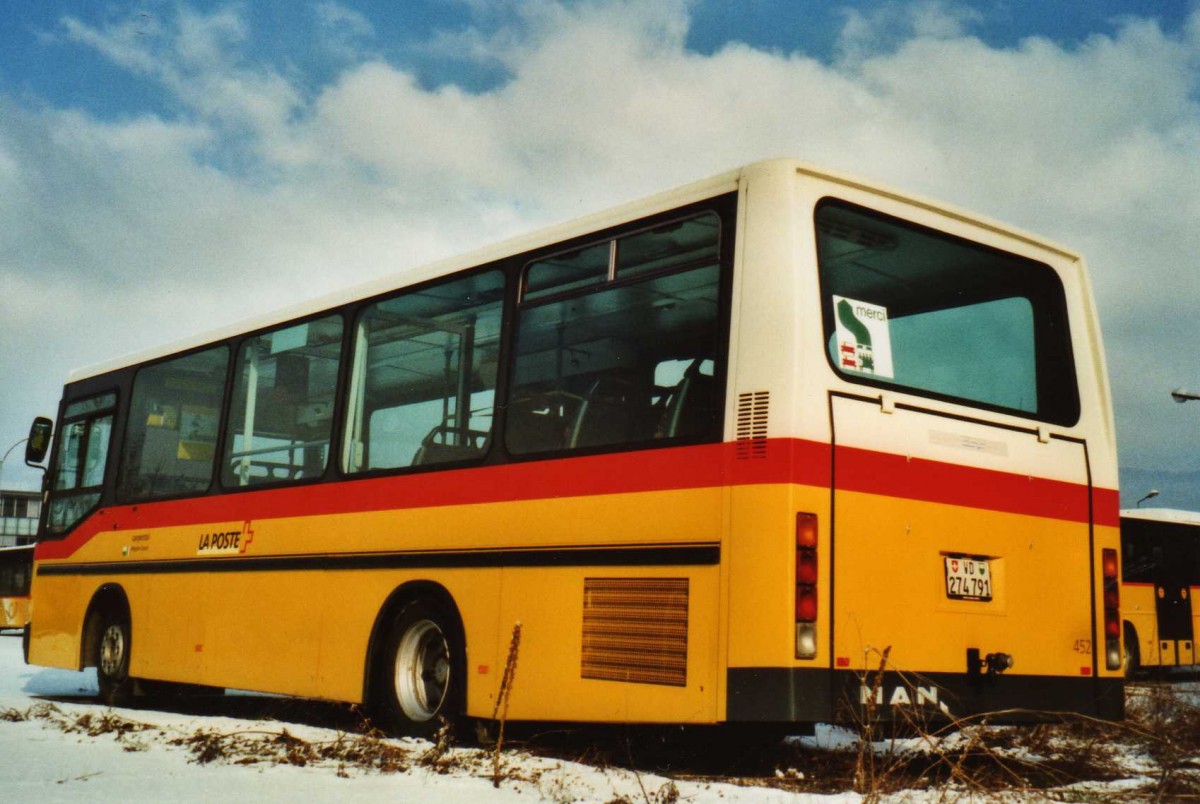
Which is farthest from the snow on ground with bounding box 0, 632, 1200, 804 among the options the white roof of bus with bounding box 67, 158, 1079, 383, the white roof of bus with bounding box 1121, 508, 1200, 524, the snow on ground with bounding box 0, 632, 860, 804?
the white roof of bus with bounding box 1121, 508, 1200, 524

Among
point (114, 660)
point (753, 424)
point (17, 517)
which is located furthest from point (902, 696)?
point (17, 517)

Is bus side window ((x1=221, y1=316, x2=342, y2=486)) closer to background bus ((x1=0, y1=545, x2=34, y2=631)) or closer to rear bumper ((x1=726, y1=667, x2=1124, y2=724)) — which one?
rear bumper ((x1=726, y1=667, x2=1124, y2=724))

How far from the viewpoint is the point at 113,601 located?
1155cm

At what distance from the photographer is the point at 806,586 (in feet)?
19.1

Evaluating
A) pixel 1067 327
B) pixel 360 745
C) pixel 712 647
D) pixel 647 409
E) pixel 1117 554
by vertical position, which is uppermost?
pixel 1067 327

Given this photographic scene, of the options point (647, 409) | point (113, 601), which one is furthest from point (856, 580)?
point (113, 601)

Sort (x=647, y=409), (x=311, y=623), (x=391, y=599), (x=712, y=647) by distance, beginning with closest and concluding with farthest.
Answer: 1. (x=712, y=647)
2. (x=647, y=409)
3. (x=391, y=599)
4. (x=311, y=623)

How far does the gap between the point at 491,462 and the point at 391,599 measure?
1.27 meters

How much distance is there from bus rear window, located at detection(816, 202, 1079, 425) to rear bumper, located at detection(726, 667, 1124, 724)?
143 centimetres

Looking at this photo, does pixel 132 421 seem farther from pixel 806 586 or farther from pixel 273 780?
pixel 806 586

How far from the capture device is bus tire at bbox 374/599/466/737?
784 centimetres

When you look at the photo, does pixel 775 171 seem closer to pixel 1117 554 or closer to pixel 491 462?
pixel 491 462

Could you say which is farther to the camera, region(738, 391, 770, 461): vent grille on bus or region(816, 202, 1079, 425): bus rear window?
region(816, 202, 1079, 425): bus rear window

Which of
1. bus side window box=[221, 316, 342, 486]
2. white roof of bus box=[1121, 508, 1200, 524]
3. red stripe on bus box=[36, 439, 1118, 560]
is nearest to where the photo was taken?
red stripe on bus box=[36, 439, 1118, 560]
